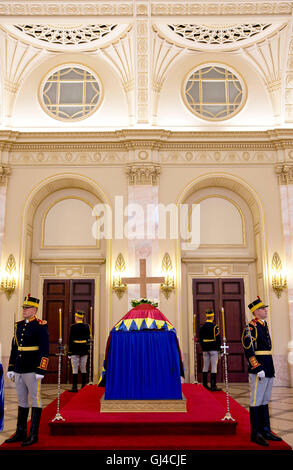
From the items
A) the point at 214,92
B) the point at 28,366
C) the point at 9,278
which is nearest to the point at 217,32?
the point at 214,92

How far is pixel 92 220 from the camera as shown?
1140cm

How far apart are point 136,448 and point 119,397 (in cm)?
136

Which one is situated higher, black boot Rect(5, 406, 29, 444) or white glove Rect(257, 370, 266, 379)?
white glove Rect(257, 370, 266, 379)

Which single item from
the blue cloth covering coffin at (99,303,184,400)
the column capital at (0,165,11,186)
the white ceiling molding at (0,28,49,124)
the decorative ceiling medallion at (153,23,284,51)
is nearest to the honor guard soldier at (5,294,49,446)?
the blue cloth covering coffin at (99,303,184,400)

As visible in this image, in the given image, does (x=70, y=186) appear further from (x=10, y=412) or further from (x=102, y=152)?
(x=10, y=412)

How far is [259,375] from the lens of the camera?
500 cm

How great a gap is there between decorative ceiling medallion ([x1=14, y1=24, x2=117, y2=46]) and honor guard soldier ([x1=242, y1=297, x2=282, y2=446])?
9.00 metres

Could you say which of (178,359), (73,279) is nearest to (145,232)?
(73,279)

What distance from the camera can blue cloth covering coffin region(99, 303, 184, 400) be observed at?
240 inches

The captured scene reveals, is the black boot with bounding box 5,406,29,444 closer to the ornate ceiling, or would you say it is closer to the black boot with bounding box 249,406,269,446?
the black boot with bounding box 249,406,269,446

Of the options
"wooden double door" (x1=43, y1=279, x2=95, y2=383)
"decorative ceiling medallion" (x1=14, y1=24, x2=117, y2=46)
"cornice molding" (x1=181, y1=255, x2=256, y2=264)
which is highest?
"decorative ceiling medallion" (x1=14, y1=24, x2=117, y2=46)

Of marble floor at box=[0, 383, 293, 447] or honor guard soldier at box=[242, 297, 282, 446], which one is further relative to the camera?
marble floor at box=[0, 383, 293, 447]

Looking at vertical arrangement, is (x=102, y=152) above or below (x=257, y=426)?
above

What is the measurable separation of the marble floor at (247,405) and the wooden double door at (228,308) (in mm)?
670
